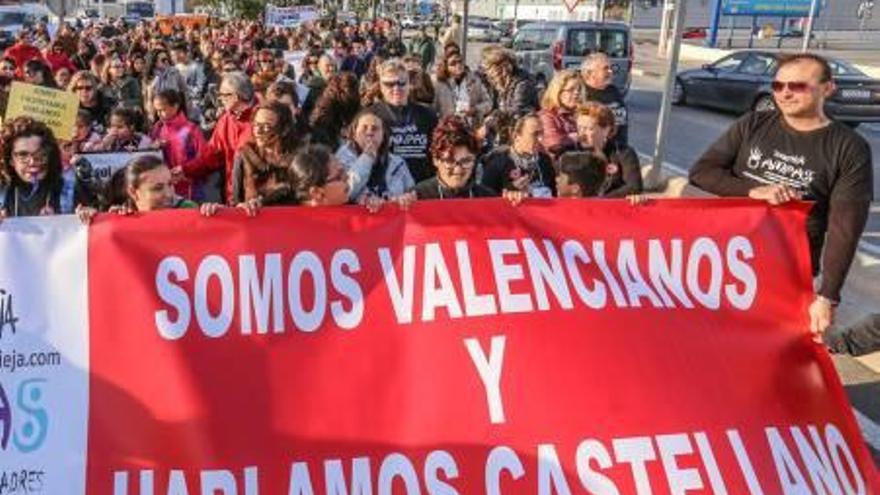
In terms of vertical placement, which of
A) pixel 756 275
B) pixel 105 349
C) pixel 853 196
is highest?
pixel 853 196

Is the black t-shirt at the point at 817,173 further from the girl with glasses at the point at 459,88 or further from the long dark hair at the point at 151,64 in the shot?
the long dark hair at the point at 151,64

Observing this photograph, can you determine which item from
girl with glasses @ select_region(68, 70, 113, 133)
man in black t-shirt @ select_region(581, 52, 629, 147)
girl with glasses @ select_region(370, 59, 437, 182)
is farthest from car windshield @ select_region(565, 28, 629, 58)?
girl with glasses @ select_region(370, 59, 437, 182)

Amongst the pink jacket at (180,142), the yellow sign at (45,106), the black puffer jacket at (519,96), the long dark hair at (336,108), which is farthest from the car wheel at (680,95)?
the yellow sign at (45,106)

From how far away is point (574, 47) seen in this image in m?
18.0

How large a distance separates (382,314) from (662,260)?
1.14m

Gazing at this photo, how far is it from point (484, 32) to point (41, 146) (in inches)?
1945

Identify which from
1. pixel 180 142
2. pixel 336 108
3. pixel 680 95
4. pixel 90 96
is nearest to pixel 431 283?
pixel 180 142

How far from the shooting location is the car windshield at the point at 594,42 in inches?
709

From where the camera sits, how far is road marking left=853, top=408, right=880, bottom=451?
4.28 metres

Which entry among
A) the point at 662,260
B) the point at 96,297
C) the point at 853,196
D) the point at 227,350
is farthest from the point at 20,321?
the point at 853,196

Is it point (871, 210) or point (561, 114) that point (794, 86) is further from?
point (871, 210)

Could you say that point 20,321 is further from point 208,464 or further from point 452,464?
point 452,464

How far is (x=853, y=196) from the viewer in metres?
3.88

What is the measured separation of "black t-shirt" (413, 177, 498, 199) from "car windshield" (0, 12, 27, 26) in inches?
1439
